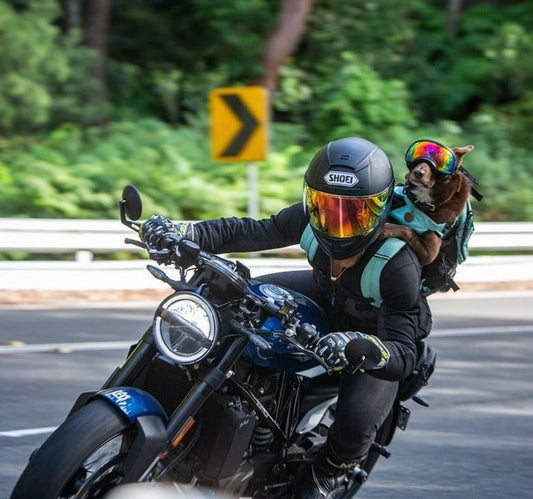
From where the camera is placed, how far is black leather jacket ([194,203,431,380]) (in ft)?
13.8

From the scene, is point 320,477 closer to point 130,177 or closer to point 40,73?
point 130,177

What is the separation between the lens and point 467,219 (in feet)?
15.4

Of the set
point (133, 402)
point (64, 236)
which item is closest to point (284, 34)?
point (64, 236)

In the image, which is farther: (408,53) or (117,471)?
(408,53)

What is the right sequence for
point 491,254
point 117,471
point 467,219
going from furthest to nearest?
point 491,254
point 467,219
point 117,471

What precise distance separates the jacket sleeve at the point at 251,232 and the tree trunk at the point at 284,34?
634 inches

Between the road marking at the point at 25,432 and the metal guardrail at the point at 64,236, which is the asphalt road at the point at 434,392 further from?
the metal guardrail at the point at 64,236

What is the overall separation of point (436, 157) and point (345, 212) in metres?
0.74

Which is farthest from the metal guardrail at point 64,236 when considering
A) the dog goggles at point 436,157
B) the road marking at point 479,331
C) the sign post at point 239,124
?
the dog goggles at point 436,157

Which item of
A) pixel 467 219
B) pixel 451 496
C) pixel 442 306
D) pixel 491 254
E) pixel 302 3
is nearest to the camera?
pixel 467 219

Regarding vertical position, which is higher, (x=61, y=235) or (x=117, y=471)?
(x=117, y=471)

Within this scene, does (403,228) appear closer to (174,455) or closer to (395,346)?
(395,346)

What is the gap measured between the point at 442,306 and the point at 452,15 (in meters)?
14.3

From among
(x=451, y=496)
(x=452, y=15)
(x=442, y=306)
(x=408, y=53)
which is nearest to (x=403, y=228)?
(x=451, y=496)
